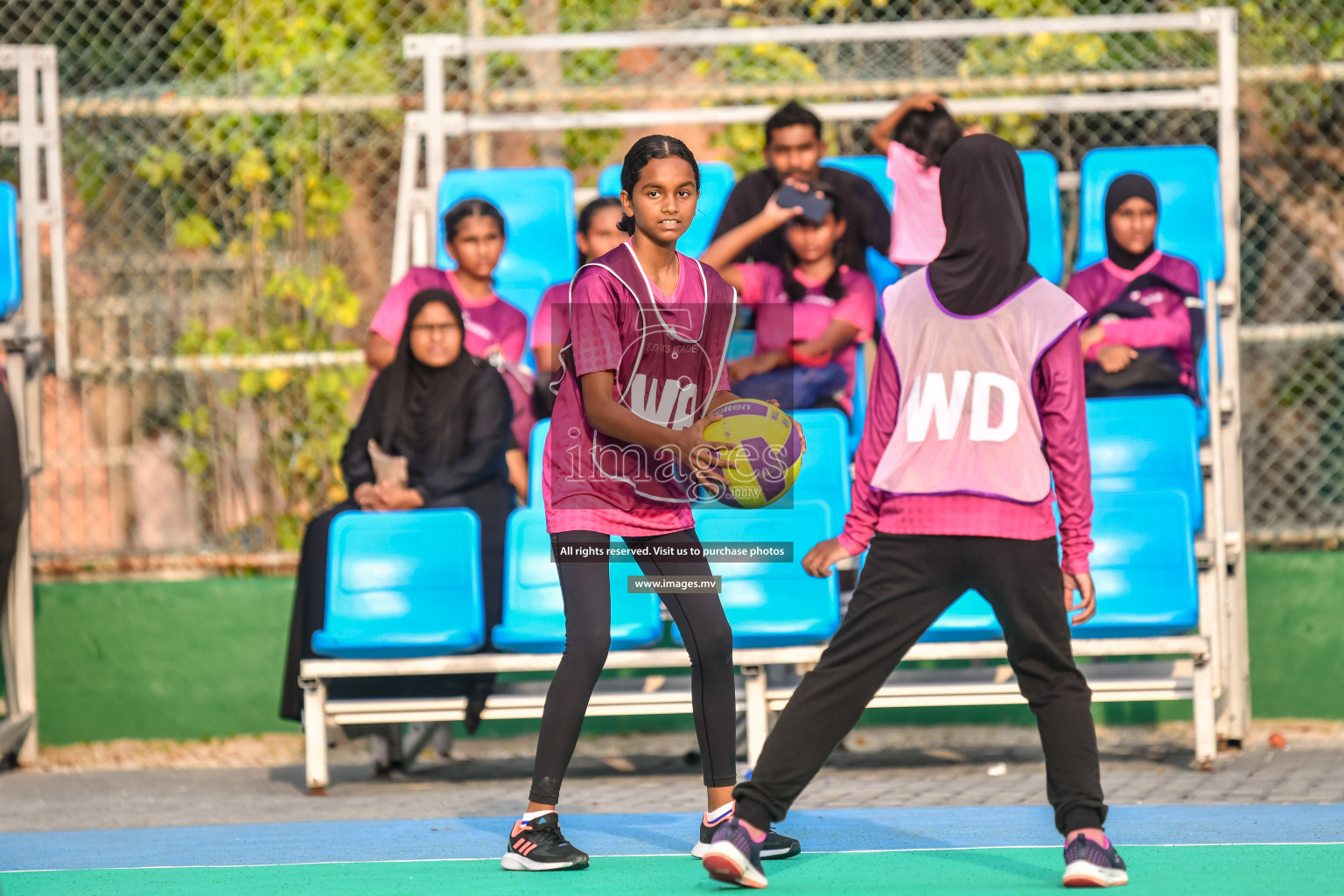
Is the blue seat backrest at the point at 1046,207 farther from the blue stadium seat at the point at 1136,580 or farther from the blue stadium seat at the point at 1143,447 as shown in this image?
the blue stadium seat at the point at 1136,580

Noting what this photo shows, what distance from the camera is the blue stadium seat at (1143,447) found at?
20.3 ft

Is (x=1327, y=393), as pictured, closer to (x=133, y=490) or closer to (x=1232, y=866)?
(x=1232, y=866)

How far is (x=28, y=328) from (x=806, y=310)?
11.8 ft

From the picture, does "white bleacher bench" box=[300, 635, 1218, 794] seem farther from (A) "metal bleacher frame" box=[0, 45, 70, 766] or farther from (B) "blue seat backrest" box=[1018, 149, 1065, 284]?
(B) "blue seat backrest" box=[1018, 149, 1065, 284]

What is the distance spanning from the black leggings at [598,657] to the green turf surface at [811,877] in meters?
0.28

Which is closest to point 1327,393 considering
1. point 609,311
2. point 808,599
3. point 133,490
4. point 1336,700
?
point 1336,700

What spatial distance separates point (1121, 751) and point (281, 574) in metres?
4.02

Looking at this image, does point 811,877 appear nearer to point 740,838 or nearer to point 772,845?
point 772,845

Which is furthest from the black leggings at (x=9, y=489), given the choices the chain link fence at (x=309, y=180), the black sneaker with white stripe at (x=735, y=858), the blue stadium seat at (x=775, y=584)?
the black sneaker with white stripe at (x=735, y=858)

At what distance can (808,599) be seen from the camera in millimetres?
5883

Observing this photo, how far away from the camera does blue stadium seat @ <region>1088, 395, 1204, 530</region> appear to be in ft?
20.3

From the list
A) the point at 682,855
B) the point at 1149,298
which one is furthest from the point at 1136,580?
the point at 682,855

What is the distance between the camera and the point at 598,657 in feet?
13.6

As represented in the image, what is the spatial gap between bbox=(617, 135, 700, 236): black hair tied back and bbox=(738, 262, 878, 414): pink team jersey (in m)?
2.74
